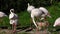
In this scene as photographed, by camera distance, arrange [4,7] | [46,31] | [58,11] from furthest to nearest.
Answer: [4,7] < [58,11] < [46,31]

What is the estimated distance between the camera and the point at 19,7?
50.9ft

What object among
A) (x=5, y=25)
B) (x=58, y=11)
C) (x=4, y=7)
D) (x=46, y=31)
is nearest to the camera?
(x=46, y=31)

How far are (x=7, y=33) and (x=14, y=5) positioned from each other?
507cm

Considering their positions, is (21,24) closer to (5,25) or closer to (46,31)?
(5,25)

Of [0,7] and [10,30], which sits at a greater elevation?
[0,7]

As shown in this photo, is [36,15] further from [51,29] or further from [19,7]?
[19,7]

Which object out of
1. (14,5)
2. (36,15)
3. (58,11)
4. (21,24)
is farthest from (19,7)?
(36,15)

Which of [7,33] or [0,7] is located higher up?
[0,7]

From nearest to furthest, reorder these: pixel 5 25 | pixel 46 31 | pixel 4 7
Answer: pixel 46 31 → pixel 5 25 → pixel 4 7

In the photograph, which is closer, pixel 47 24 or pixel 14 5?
pixel 47 24

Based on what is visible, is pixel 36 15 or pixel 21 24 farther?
pixel 21 24

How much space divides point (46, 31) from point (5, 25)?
6.72 ft

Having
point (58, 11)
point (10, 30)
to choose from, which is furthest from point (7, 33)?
point (58, 11)

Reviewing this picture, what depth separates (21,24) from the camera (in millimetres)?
11688
